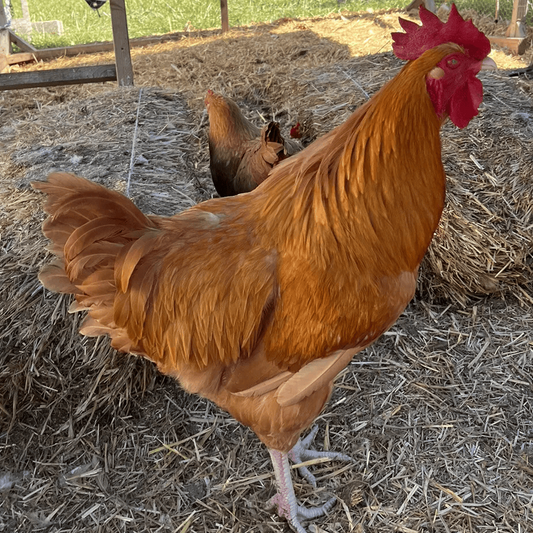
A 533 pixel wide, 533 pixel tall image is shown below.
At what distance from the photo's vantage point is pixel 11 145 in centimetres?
443

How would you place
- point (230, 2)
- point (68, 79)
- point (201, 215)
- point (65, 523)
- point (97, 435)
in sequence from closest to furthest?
point (201, 215) → point (65, 523) → point (97, 435) → point (68, 79) → point (230, 2)

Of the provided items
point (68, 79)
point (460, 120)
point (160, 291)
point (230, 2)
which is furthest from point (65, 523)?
point (230, 2)

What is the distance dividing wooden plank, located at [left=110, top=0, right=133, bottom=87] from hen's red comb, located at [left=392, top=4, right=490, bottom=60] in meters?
4.55

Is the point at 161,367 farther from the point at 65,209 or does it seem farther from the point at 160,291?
the point at 65,209

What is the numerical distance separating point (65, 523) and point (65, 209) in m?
1.66

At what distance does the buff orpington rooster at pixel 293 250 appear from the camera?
1.75 meters

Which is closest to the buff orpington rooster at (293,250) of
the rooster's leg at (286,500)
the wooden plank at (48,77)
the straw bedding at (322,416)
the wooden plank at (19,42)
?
the rooster's leg at (286,500)

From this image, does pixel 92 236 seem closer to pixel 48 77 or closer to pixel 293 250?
pixel 293 250

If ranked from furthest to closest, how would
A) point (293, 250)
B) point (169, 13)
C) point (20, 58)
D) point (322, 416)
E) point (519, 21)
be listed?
point (169, 13), point (20, 58), point (519, 21), point (322, 416), point (293, 250)

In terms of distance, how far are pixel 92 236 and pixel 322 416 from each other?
1827mm

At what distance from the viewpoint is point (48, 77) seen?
16.7 feet

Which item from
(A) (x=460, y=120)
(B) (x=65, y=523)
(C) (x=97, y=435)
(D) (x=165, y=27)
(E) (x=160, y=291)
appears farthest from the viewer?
(D) (x=165, y=27)

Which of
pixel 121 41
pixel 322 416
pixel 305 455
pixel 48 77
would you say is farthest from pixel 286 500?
pixel 121 41

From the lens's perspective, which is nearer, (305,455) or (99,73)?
(305,455)
